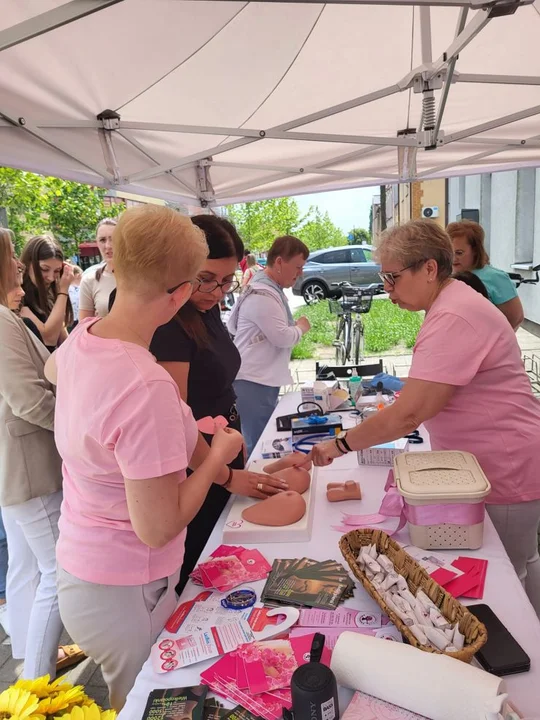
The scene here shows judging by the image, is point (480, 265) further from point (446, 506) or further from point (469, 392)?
point (446, 506)

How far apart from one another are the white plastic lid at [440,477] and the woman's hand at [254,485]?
389mm

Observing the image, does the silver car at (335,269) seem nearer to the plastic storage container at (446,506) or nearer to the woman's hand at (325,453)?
the woman's hand at (325,453)

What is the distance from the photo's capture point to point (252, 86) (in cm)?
309

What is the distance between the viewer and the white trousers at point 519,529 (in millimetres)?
1588

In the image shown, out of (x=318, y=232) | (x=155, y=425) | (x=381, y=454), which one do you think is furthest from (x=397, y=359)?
(x=318, y=232)

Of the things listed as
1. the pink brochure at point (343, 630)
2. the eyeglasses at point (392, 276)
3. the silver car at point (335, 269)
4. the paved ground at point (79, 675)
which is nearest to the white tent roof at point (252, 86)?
the eyeglasses at point (392, 276)

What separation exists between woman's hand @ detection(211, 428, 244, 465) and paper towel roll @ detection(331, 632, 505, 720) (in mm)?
432

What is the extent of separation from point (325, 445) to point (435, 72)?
1831 mm

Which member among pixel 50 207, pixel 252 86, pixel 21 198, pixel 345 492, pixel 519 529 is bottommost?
pixel 519 529

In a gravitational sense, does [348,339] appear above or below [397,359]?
above

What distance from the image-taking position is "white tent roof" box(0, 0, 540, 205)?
2.19 metres

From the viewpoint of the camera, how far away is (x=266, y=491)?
5.32 ft

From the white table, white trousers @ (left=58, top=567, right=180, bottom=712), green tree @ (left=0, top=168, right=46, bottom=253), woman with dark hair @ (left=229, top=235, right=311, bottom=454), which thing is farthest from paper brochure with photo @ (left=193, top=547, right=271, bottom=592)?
green tree @ (left=0, top=168, right=46, bottom=253)

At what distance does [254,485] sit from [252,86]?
2497mm
